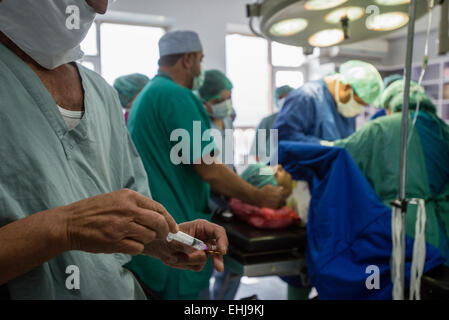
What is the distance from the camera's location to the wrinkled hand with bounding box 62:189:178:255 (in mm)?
440

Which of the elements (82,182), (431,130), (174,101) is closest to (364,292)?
(431,130)

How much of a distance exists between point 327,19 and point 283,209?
782mm

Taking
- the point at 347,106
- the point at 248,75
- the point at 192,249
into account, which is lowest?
the point at 192,249

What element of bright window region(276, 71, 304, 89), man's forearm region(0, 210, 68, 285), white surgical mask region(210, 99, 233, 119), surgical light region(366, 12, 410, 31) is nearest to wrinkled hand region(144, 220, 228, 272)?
man's forearm region(0, 210, 68, 285)

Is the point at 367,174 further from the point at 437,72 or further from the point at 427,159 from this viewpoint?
the point at 437,72

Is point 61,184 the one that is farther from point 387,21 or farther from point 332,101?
point 332,101

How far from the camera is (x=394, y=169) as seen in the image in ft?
4.72

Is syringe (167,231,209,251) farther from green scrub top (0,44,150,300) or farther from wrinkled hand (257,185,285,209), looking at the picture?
wrinkled hand (257,185,285,209)

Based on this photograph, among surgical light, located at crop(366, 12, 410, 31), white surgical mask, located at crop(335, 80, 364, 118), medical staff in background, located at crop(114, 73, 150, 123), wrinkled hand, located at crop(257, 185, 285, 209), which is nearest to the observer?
surgical light, located at crop(366, 12, 410, 31)

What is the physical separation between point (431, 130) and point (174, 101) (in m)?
1.12

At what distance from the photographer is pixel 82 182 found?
2.18 feet

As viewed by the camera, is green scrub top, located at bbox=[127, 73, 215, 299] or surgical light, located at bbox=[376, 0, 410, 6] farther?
green scrub top, located at bbox=[127, 73, 215, 299]

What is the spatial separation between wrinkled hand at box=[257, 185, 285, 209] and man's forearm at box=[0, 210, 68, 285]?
3.13 feet

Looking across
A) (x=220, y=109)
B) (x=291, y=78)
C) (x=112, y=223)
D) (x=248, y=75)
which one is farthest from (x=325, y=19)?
(x=248, y=75)
